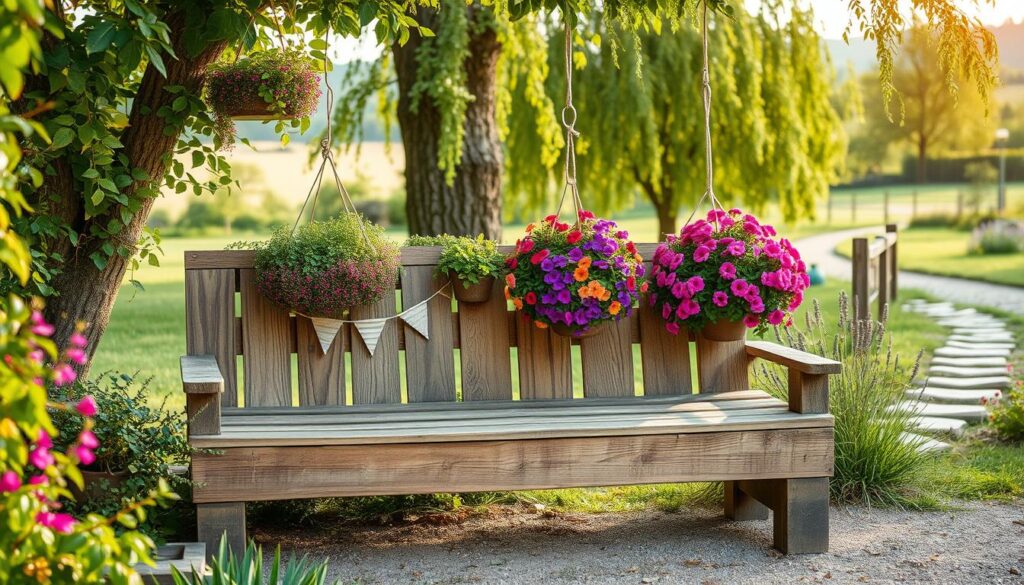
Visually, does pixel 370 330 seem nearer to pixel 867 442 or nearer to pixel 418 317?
pixel 418 317

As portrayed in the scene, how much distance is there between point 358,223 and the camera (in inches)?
143

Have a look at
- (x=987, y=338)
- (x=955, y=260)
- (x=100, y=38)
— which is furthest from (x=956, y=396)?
(x=955, y=260)

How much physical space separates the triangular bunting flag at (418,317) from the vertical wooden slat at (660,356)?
31.4 inches

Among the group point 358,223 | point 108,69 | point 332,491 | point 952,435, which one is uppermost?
point 108,69

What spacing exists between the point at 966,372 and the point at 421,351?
14.4 feet

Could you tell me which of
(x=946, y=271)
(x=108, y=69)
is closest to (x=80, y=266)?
(x=108, y=69)

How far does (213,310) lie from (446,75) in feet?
10.5

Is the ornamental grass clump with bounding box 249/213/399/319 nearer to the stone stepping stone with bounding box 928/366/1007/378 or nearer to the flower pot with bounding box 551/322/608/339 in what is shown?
the flower pot with bounding box 551/322/608/339

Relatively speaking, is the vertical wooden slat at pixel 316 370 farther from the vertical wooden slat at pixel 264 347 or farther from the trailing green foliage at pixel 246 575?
the trailing green foliage at pixel 246 575

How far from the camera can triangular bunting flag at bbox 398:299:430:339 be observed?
149 inches

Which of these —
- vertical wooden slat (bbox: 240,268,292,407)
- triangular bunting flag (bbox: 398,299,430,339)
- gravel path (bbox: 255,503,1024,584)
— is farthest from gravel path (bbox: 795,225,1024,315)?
vertical wooden slat (bbox: 240,268,292,407)

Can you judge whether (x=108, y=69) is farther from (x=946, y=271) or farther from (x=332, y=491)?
(x=946, y=271)

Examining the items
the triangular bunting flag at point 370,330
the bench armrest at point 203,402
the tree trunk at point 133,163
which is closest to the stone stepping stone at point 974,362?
the triangular bunting flag at point 370,330

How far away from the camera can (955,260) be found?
17.5 m
